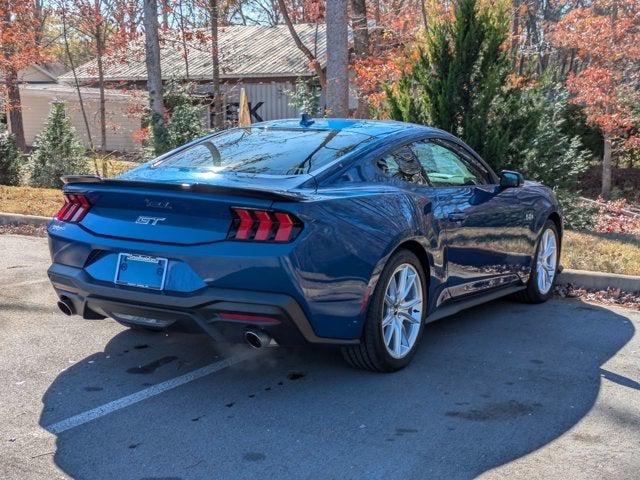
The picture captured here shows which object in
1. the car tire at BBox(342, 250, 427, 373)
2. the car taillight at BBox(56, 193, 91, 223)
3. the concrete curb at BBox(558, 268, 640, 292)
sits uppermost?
the car taillight at BBox(56, 193, 91, 223)

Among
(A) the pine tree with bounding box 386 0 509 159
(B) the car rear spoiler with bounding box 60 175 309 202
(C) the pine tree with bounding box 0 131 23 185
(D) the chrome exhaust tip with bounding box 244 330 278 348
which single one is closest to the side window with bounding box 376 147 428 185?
(B) the car rear spoiler with bounding box 60 175 309 202

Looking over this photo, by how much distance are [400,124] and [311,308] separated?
2066mm

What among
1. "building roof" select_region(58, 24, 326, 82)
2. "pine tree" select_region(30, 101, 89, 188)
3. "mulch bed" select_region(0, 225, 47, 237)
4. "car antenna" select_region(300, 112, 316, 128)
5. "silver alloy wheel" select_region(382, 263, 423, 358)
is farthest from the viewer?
"building roof" select_region(58, 24, 326, 82)

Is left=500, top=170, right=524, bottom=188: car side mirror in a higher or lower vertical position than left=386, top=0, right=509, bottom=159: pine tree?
lower

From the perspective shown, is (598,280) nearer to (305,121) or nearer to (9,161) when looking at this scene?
(305,121)

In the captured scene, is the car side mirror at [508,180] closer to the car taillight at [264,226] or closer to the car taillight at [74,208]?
the car taillight at [264,226]

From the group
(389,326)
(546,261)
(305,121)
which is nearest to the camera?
(389,326)

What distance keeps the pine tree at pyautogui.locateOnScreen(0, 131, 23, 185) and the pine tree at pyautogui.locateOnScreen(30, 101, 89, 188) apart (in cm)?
60

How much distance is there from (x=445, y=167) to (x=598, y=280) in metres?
2.53

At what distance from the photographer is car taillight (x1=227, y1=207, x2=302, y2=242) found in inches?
160

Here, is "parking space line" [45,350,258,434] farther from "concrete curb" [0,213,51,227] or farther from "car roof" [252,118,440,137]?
"concrete curb" [0,213,51,227]

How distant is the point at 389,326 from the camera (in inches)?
189

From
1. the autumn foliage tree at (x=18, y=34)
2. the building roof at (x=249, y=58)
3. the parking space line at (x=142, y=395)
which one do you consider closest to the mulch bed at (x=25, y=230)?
the parking space line at (x=142, y=395)

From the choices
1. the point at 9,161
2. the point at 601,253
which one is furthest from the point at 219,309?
the point at 9,161
